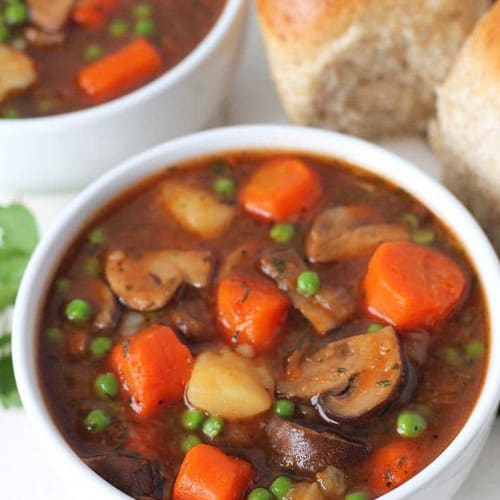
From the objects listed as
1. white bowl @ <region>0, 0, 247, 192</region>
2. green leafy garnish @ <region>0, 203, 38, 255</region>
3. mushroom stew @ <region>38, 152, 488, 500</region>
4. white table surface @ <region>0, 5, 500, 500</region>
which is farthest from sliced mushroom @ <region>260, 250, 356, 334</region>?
green leafy garnish @ <region>0, 203, 38, 255</region>

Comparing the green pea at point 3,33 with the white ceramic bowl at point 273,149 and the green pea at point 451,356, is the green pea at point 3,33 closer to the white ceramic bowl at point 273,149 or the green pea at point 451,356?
the white ceramic bowl at point 273,149

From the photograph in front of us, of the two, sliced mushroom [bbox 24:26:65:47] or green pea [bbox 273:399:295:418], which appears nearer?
green pea [bbox 273:399:295:418]

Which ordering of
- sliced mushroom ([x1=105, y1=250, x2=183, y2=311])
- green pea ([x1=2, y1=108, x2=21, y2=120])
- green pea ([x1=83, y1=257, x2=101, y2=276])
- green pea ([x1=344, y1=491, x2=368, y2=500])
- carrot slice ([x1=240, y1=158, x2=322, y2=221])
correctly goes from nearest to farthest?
green pea ([x1=344, y1=491, x2=368, y2=500]), sliced mushroom ([x1=105, y1=250, x2=183, y2=311]), green pea ([x1=83, y1=257, x2=101, y2=276]), carrot slice ([x1=240, y1=158, x2=322, y2=221]), green pea ([x1=2, y1=108, x2=21, y2=120])

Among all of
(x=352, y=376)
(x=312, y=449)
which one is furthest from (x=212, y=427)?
(x=352, y=376)

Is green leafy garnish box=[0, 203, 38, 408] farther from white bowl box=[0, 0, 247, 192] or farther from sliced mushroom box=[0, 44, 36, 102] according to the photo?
sliced mushroom box=[0, 44, 36, 102]

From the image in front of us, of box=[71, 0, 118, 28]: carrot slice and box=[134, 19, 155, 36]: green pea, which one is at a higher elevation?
box=[134, 19, 155, 36]: green pea

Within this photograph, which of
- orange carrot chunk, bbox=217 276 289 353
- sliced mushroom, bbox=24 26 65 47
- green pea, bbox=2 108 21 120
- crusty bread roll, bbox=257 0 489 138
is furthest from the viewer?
sliced mushroom, bbox=24 26 65 47

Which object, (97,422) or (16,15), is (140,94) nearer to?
(16,15)
